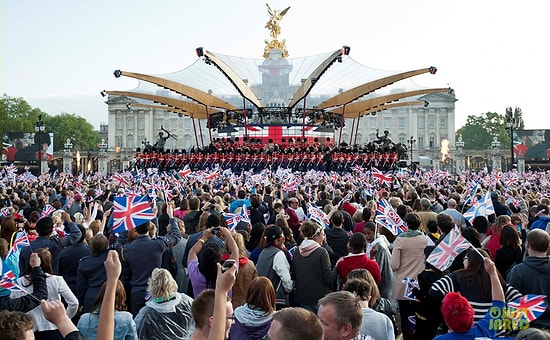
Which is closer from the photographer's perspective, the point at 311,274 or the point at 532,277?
the point at 532,277

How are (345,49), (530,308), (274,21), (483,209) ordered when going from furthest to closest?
(274,21) < (345,49) < (483,209) < (530,308)

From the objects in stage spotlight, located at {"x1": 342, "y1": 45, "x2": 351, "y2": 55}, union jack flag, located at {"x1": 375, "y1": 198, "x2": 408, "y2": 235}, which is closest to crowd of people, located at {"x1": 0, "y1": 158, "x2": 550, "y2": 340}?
union jack flag, located at {"x1": 375, "y1": 198, "x2": 408, "y2": 235}

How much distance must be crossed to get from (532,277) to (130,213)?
15.9 ft

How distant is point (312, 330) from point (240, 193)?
1009cm

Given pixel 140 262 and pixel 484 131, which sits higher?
pixel 484 131

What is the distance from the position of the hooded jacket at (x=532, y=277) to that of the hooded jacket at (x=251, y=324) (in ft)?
8.39

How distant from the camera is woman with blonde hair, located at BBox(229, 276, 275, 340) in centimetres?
499

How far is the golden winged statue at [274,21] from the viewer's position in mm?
73750

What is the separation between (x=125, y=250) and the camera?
732cm

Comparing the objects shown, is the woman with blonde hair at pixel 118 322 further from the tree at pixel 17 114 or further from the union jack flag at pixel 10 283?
the tree at pixel 17 114

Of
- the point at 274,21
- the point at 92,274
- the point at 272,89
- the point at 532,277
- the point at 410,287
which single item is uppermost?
the point at 274,21

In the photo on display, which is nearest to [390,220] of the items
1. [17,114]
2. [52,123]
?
[17,114]

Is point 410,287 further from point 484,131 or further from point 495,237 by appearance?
point 484,131

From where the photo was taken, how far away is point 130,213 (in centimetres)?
812
